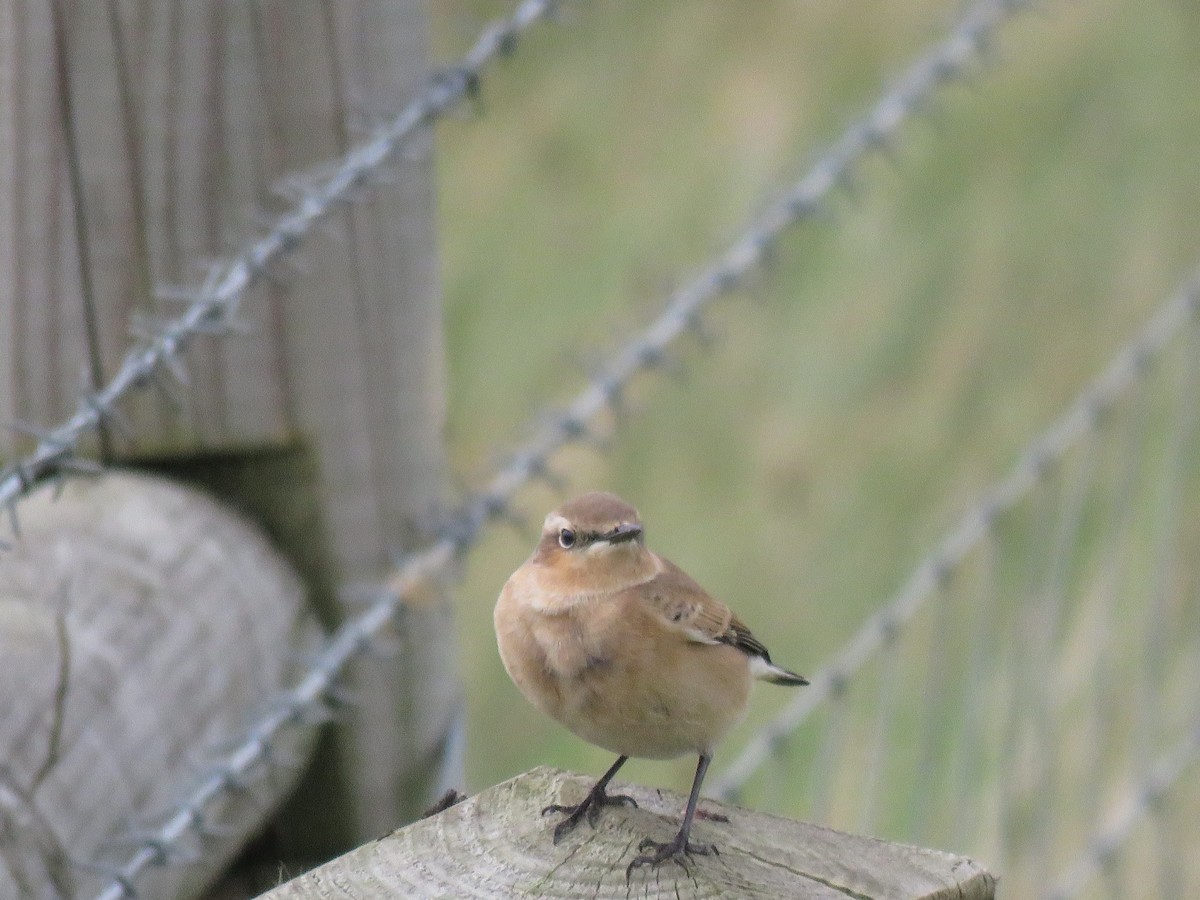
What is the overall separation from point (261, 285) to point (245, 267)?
0.59ft

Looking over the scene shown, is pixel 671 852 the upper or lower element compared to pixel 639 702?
upper

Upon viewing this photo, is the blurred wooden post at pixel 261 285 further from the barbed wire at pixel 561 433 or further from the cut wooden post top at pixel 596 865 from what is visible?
the cut wooden post top at pixel 596 865

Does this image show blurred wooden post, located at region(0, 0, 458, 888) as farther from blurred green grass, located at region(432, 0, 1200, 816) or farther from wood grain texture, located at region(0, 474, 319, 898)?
blurred green grass, located at region(432, 0, 1200, 816)

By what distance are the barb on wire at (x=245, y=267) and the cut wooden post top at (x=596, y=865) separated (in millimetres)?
736

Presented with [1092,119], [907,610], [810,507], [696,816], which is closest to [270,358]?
[696,816]

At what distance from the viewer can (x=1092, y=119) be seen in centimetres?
475

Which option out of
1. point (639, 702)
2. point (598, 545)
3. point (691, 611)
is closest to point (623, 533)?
point (598, 545)

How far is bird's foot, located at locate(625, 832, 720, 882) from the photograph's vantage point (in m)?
1.25

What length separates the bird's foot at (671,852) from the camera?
4.09 ft

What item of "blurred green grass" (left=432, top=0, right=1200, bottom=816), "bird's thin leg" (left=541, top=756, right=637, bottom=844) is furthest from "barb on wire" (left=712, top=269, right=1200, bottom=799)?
"bird's thin leg" (left=541, top=756, right=637, bottom=844)

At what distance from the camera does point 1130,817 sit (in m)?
3.81

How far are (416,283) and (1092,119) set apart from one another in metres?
2.95

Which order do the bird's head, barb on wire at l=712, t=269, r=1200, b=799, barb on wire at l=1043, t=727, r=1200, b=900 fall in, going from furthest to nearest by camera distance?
barb on wire at l=1043, t=727, r=1200, b=900
barb on wire at l=712, t=269, r=1200, b=799
the bird's head

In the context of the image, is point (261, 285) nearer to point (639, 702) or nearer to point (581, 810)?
point (639, 702)
